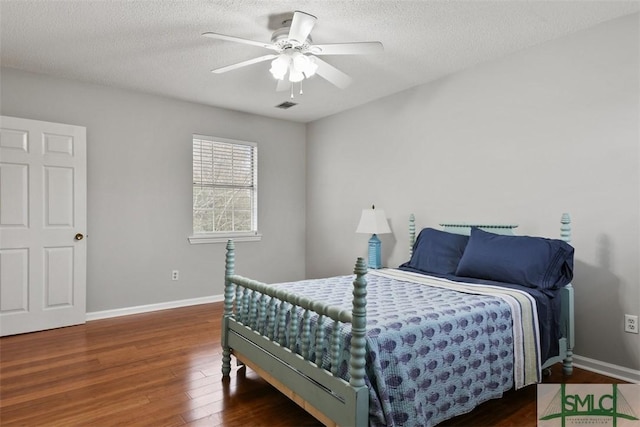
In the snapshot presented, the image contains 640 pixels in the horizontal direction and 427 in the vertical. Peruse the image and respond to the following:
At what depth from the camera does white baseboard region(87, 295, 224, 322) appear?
398 centimetres

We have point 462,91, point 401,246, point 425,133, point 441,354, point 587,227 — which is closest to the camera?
point 441,354

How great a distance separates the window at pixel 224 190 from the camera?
4.68 metres

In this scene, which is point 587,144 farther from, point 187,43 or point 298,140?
point 298,140

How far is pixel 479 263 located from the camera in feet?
9.37

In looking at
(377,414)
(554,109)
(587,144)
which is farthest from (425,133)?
(377,414)

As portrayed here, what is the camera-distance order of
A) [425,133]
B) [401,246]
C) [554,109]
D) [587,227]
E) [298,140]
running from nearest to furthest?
1. [587,227]
2. [554,109]
3. [425,133]
4. [401,246]
5. [298,140]

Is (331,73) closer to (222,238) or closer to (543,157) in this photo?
(543,157)

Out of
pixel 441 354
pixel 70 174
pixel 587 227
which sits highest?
pixel 70 174

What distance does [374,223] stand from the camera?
160 inches

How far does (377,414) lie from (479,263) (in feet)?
5.29

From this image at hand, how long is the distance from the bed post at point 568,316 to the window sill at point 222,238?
11.5ft

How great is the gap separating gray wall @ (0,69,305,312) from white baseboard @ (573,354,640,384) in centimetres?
360

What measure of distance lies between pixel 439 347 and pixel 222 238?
3.45 meters

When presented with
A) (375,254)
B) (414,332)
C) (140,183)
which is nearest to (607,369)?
(414,332)
